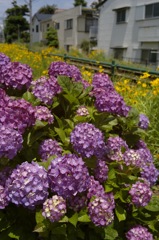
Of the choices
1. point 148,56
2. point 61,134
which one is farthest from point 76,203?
point 148,56

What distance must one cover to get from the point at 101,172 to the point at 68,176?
42 cm

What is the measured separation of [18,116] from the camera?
1.96 m

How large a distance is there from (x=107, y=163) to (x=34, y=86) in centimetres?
86

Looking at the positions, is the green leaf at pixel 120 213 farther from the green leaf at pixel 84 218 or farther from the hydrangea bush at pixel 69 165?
the green leaf at pixel 84 218

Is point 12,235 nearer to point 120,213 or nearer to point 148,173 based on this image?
point 120,213

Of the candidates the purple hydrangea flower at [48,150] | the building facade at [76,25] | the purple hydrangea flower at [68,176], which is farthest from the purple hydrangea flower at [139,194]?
the building facade at [76,25]

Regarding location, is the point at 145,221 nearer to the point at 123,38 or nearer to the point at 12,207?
the point at 12,207

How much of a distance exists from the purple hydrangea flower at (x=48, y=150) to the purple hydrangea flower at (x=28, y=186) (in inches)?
14.3

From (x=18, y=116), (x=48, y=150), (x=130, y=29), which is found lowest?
(x=48, y=150)

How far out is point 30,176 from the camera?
175 centimetres

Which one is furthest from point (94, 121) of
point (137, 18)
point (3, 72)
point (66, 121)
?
point (137, 18)

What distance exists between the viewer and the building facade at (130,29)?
84.0 ft

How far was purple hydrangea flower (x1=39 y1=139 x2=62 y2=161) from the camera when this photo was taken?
219cm

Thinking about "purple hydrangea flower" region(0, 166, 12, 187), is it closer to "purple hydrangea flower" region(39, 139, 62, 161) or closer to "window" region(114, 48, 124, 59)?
"purple hydrangea flower" region(39, 139, 62, 161)
